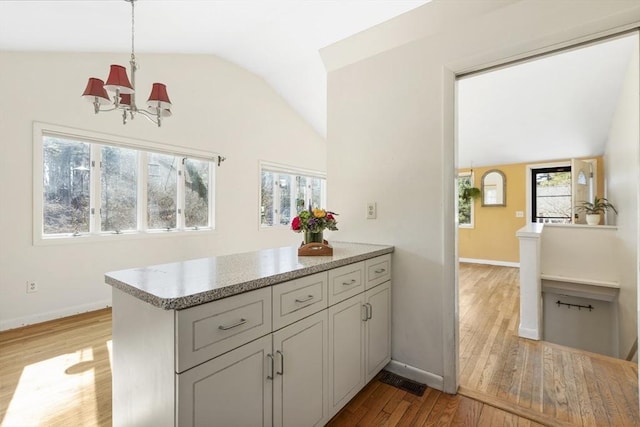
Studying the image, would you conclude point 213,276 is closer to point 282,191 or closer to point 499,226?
point 282,191

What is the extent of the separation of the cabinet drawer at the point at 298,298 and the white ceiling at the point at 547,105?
3.43m

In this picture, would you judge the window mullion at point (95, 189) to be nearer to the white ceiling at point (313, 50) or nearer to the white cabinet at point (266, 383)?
the white ceiling at point (313, 50)

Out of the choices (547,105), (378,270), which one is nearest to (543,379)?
(378,270)

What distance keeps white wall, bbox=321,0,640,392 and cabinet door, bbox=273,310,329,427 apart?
83 cm

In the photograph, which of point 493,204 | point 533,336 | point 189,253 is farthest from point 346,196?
point 493,204

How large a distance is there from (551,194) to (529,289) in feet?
13.9

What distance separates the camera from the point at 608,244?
149 inches

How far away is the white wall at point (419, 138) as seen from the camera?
1779 millimetres

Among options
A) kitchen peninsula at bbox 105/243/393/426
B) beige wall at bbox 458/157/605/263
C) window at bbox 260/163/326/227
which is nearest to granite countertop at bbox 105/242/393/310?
kitchen peninsula at bbox 105/243/393/426

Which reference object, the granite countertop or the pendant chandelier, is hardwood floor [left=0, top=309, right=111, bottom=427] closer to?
the granite countertop

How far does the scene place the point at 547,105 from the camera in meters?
4.33

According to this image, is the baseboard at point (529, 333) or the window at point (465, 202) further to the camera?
the window at point (465, 202)

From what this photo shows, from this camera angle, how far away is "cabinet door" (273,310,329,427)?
128 centimetres

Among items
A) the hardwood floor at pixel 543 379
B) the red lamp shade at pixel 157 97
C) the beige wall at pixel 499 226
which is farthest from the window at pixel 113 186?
the beige wall at pixel 499 226
